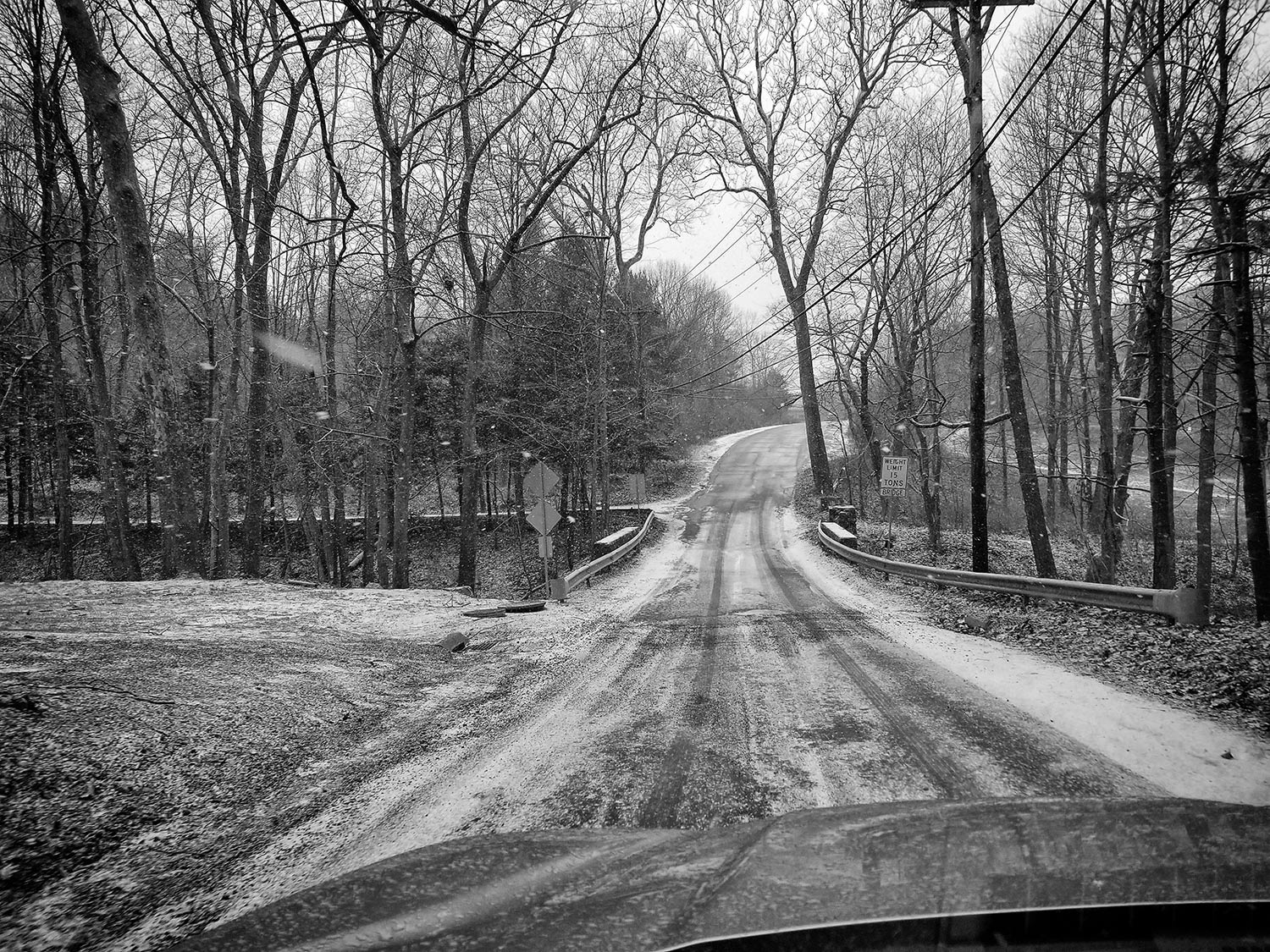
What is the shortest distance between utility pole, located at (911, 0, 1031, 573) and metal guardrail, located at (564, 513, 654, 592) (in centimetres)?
794

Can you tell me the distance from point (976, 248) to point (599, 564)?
10534 mm

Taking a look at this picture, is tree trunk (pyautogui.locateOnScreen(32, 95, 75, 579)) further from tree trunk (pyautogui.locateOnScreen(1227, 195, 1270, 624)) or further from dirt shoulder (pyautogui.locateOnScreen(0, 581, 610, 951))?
tree trunk (pyautogui.locateOnScreen(1227, 195, 1270, 624))

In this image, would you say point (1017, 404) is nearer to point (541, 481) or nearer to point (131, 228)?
point (541, 481)

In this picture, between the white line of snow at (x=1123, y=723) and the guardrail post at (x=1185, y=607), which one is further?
the guardrail post at (x=1185, y=607)

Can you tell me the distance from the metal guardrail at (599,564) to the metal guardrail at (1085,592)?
667 cm

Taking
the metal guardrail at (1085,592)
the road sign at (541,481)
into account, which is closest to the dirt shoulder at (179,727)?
the road sign at (541,481)

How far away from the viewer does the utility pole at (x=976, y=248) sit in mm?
12188

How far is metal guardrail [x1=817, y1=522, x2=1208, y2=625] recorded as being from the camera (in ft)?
24.0

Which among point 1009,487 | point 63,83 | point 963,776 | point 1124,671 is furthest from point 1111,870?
point 1009,487

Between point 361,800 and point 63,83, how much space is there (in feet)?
59.3

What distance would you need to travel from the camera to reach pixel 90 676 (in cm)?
489

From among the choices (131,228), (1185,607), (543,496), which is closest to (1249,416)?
(1185,607)

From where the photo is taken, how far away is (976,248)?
1266 centimetres

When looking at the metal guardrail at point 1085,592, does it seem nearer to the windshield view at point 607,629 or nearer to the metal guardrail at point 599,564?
the windshield view at point 607,629
